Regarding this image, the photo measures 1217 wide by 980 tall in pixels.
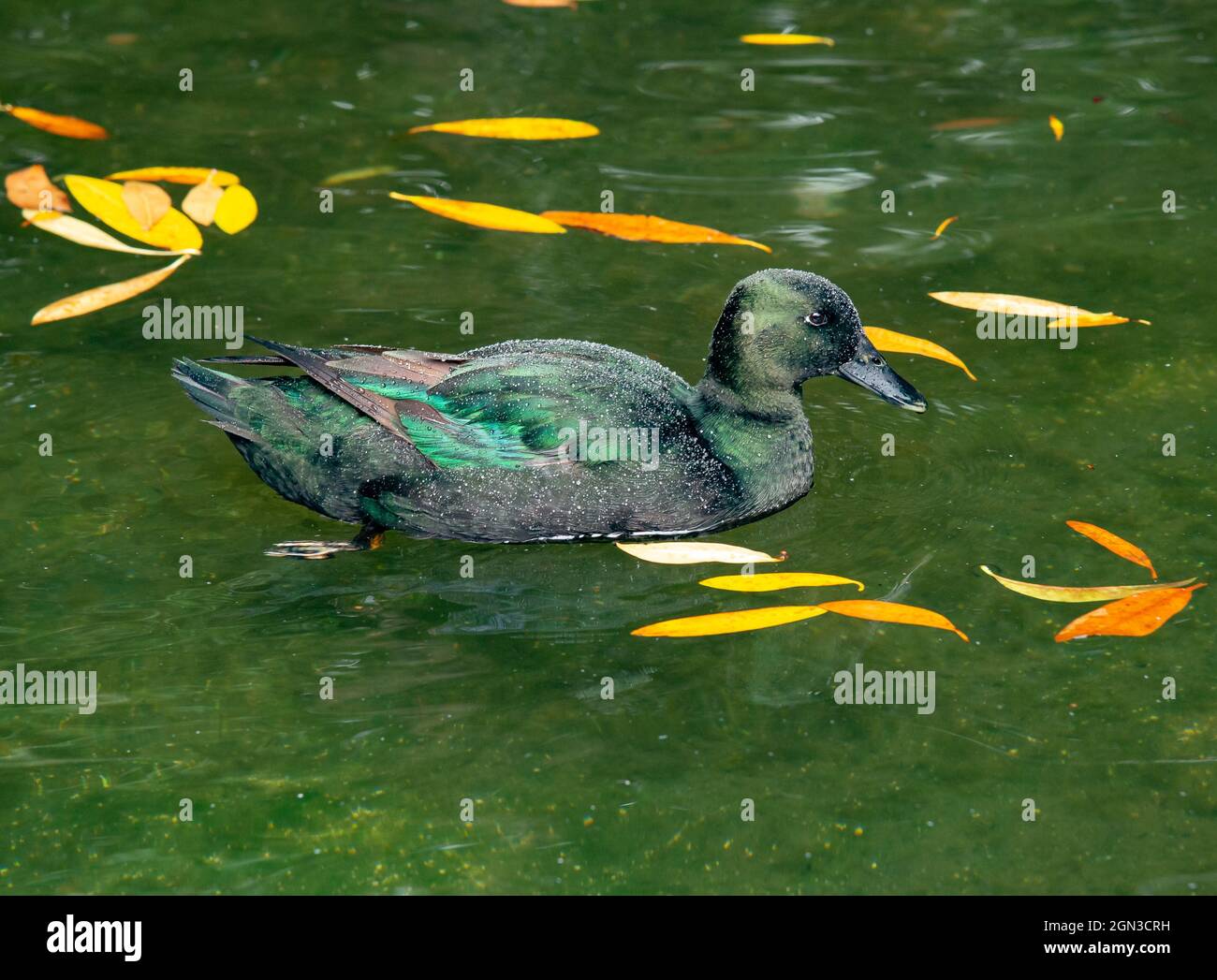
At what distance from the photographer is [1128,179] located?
23.6 ft

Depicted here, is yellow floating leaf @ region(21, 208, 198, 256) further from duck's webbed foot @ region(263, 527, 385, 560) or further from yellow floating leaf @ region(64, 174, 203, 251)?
duck's webbed foot @ region(263, 527, 385, 560)

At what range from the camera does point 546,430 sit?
5.07m

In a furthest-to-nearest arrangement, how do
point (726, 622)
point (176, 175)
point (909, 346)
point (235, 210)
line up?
point (176, 175)
point (235, 210)
point (909, 346)
point (726, 622)

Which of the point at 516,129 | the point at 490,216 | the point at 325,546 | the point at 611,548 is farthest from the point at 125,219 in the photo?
the point at 611,548

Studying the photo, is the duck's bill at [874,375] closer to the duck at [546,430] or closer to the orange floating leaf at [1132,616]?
the duck at [546,430]

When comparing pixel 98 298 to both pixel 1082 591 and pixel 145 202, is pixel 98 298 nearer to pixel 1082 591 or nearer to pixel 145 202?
pixel 145 202

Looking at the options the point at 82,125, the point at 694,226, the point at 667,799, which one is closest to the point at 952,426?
the point at 694,226

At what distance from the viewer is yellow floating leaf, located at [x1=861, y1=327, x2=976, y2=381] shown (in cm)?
607

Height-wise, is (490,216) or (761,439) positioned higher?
(490,216)

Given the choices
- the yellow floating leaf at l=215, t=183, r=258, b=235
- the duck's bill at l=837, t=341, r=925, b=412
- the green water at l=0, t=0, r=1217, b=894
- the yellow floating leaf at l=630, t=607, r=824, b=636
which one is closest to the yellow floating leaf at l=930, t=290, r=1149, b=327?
the green water at l=0, t=0, r=1217, b=894

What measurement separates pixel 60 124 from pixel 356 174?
4.24 feet

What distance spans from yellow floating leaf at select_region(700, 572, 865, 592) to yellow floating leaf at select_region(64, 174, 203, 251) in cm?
275

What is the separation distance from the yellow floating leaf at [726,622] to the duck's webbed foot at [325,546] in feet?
2.79

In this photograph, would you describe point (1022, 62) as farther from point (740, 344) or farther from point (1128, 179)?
point (740, 344)
